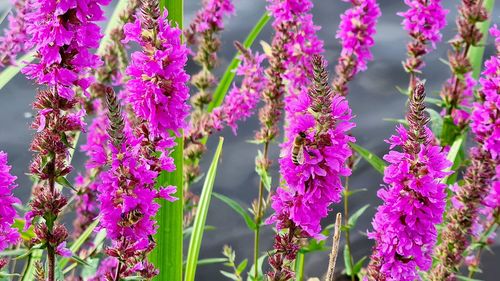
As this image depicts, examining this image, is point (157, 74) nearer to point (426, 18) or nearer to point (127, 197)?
point (127, 197)

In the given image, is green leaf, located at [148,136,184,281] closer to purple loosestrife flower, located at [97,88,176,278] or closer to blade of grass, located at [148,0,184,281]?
blade of grass, located at [148,0,184,281]

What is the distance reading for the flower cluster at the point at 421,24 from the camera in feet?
7.41

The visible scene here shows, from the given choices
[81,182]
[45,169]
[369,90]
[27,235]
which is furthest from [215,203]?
[45,169]

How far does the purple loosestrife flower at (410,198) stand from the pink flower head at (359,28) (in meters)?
0.90

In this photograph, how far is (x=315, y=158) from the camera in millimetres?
1229

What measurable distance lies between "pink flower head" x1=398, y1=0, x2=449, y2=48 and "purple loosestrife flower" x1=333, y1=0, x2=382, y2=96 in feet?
0.50

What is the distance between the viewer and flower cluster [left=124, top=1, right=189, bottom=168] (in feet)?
4.33

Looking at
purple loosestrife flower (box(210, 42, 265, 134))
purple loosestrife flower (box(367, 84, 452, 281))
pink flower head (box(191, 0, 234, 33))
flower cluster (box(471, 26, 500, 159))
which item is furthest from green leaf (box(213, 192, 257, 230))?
purple loosestrife flower (box(367, 84, 452, 281))

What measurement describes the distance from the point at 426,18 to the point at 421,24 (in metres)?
0.02

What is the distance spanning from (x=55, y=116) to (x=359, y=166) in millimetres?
2067

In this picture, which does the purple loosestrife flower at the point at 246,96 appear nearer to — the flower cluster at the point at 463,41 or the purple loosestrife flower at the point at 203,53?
the purple loosestrife flower at the point at 203,53

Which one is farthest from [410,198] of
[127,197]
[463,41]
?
[463,41]

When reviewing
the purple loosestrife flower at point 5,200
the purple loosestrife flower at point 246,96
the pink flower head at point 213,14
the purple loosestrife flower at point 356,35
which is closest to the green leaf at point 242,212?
the purple loosestrife flower at point 246,96

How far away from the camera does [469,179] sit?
1.90 metres
